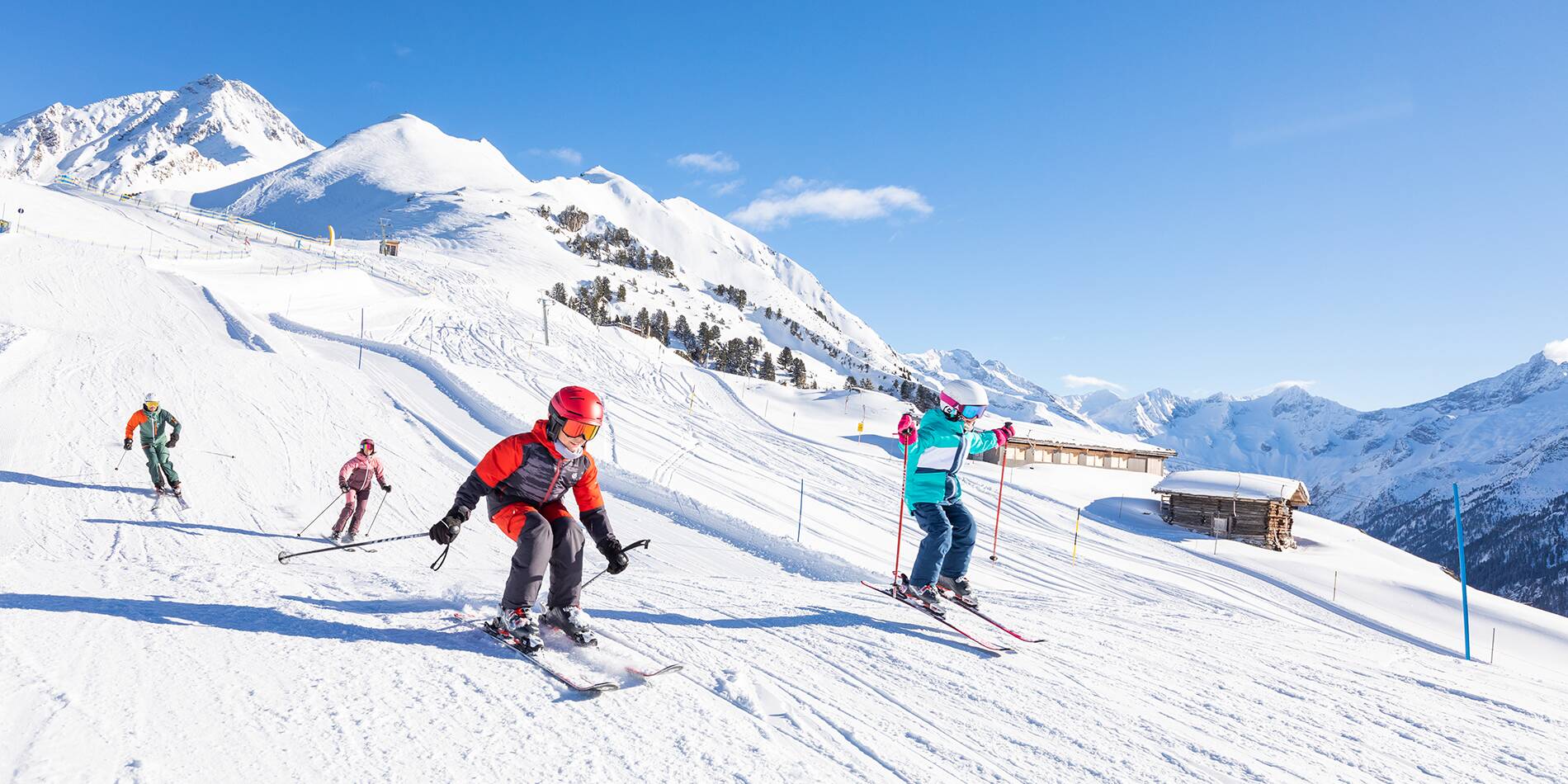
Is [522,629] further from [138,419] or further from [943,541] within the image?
[138,419]

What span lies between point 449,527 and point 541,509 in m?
0.58

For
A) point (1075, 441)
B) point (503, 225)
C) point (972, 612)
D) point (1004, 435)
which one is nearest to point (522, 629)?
point (972, 612)

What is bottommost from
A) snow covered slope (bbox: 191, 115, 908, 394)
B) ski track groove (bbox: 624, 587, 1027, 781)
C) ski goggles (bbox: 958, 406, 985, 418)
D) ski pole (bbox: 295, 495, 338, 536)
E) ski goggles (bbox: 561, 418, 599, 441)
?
ski pole (bbox: 295, 495, 338, 536)

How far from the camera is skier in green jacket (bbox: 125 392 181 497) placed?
10.2m

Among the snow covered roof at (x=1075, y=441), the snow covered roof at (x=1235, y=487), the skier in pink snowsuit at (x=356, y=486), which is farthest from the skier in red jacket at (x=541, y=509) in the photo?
the snow covered roof at (x=1075, y=441)

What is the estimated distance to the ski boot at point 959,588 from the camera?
6.48 m

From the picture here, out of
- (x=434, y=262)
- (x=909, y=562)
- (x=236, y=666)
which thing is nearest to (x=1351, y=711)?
(x=236, y=666)

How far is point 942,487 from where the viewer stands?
20.8 feet

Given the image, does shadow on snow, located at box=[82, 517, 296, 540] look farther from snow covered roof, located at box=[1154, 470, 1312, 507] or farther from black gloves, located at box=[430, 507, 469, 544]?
snow covered roof, located at box=[1154, 470, 1312, 507]

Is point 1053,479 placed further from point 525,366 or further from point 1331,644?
point 1331,644

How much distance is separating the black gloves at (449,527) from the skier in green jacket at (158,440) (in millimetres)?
8591

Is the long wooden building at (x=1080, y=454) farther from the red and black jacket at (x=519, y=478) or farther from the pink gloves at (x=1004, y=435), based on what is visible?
the red and black jacket at (x=519, y=478)

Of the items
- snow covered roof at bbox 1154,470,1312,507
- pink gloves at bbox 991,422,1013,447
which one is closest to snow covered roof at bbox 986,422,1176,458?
snow covered roof at bbox 1154,470,1312,507

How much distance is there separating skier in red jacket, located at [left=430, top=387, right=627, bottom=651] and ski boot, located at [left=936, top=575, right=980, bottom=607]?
315 centimetres
